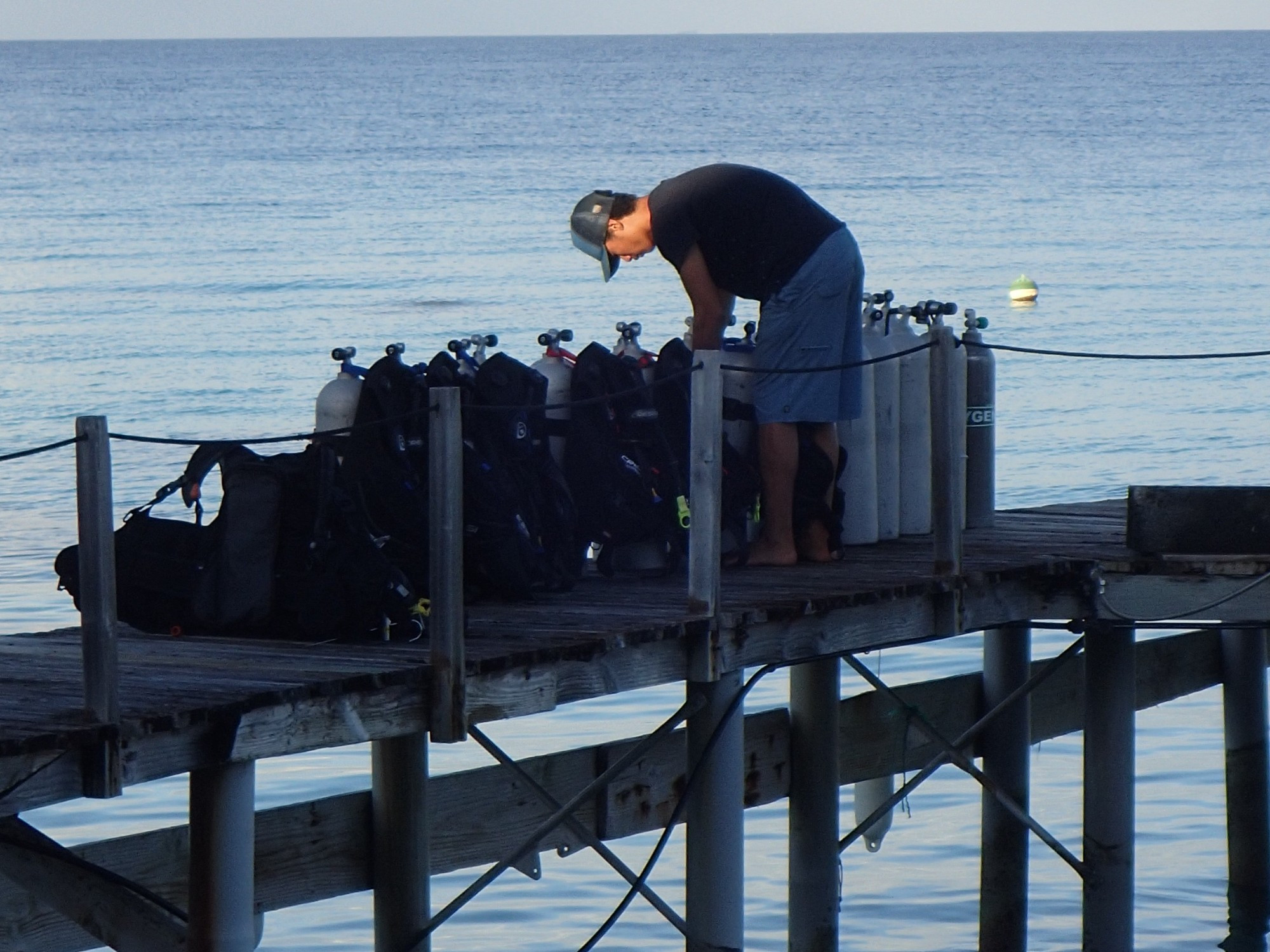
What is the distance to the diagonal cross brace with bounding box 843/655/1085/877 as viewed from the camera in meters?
8.56

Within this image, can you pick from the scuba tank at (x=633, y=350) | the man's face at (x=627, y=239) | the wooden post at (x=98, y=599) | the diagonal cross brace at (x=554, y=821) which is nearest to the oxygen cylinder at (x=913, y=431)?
the scuba tank at (x=633, y=350)

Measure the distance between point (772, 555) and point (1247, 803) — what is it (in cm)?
374

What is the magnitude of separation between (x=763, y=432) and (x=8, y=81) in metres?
118

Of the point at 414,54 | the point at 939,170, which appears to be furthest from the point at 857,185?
the point at 414,54

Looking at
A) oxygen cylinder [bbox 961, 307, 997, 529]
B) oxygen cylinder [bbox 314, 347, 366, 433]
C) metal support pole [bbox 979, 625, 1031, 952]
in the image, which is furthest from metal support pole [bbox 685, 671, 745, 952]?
metal support pole [bbox 979, 625, 1031, 952]

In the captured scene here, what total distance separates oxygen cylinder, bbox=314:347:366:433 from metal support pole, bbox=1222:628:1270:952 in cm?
474

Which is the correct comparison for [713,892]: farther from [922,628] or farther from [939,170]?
[939,170]

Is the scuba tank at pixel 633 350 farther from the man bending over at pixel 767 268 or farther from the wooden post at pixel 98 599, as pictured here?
the wooden post at pixel 98 599

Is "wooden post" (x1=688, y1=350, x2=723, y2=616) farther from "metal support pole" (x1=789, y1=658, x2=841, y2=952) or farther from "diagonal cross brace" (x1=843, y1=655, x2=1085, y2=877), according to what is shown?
"metal support pole" (x1=789, y1=658, x2=841, y2=952)

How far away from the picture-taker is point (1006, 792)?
30.6 feet

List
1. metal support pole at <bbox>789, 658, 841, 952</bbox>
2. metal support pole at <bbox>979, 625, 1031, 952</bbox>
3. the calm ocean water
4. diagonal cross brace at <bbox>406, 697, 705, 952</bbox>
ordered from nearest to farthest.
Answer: diagonal cross brace at <bbox>406, 697, 705, 952</bbox> → metal support pole at <bbox>789, 658, 841, 952</bbox> → metal support pole at <bbox>979, 625, 1031, 952</bbox> → the calm ocean water

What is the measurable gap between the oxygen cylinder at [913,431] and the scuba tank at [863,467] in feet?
0.42

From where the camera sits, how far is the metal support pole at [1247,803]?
34.8 feet

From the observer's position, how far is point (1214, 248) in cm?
4247
